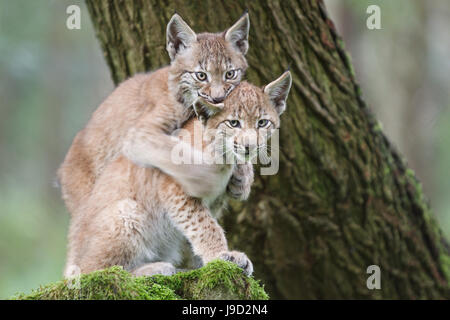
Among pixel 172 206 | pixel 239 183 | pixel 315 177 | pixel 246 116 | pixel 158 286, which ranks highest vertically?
pixel 246 116

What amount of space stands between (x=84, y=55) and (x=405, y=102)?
467 inches

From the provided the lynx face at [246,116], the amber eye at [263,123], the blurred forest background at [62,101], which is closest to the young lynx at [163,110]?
the lynx face at [246,116]

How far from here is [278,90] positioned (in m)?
4.58

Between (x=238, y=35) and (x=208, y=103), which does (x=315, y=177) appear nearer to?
(x=238, y=35)

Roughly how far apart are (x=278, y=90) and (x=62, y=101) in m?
17.6

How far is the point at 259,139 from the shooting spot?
14.8 feet

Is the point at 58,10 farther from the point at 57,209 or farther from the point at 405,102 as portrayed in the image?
the point at 405,102

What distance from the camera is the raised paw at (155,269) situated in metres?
4.84

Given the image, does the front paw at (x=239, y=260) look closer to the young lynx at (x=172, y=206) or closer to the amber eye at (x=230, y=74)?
the young lynx at (x=172, y=206)

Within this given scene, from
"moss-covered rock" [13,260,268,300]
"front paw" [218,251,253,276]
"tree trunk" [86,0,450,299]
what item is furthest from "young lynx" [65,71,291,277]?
"tree trunk" [86,0,450,299]

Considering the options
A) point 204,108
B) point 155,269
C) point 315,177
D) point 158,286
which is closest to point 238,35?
point 204,108

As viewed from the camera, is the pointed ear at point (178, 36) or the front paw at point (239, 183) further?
the front paw at point (239, 183)

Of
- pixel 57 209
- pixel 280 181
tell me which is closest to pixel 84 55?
pixel 57 209

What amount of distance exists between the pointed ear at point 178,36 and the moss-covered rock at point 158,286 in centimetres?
181
